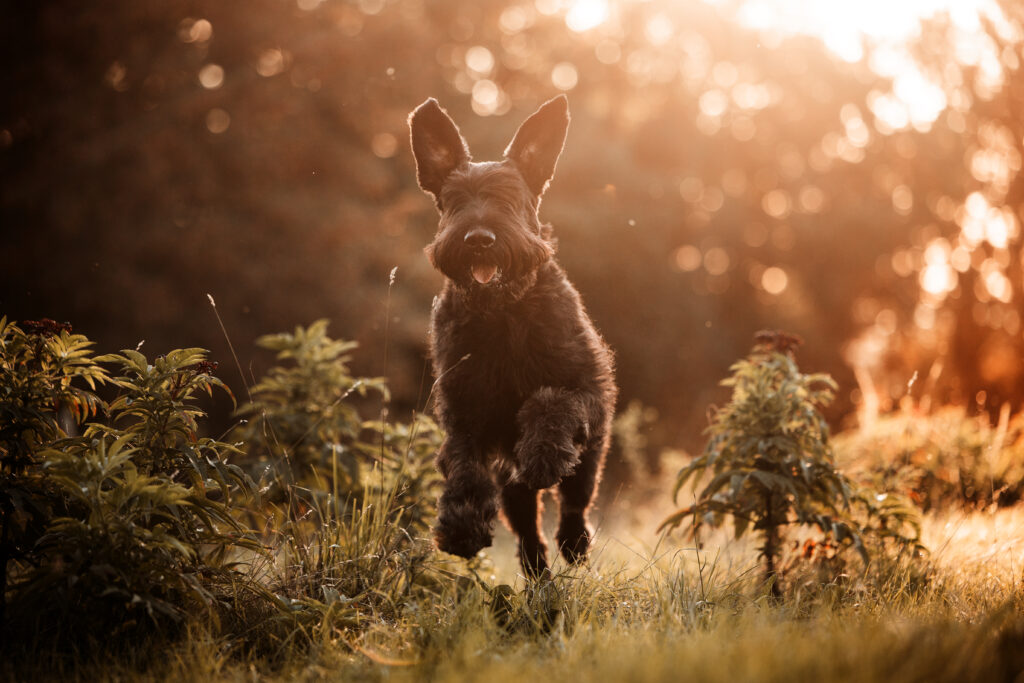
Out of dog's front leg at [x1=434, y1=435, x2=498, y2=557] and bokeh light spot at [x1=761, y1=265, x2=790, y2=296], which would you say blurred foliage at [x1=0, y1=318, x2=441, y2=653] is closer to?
dog's front leg at [x1=434, y1=435, x2=498, y2=557]

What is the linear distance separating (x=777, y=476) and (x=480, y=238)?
2111 millimetres

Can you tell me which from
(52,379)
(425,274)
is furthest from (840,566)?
(425,274)

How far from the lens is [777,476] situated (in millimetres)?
4359

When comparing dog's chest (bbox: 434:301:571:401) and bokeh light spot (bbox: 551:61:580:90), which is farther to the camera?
bokeh light spot (bbox: 551:61:580:90)

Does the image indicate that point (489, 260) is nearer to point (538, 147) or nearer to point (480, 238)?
point (480, 238)

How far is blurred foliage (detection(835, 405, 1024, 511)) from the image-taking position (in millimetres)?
6367

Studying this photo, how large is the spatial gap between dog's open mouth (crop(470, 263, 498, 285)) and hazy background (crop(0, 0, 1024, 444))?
3110 mm

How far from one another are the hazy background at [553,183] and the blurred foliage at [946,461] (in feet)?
1.38

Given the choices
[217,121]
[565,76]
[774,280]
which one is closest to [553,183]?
[565,76]

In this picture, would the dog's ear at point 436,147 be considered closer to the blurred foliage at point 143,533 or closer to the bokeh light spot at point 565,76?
the blurred foliage at point 143,533

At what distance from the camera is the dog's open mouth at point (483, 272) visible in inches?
170

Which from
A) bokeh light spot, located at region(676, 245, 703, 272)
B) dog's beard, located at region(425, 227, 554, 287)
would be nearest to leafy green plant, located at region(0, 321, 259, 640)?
dog's beard, located at region(425, 227, 554, 287)

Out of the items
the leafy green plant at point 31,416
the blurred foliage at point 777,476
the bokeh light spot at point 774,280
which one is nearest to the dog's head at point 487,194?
the blurred foliage at point 777,476

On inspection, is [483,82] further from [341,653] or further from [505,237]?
[341,653]
